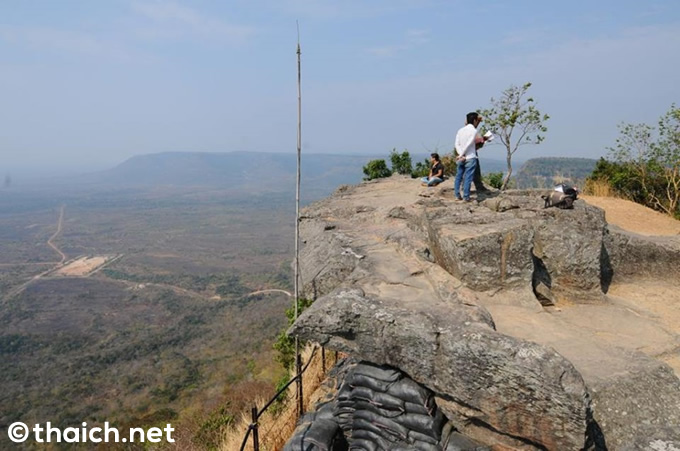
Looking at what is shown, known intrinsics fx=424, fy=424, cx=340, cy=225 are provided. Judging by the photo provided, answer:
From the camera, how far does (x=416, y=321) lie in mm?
5074

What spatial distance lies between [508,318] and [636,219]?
12.0 metres

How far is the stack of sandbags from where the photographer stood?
16.9 ft

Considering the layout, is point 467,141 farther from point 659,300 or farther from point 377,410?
point 377,410

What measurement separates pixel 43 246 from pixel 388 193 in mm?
155066

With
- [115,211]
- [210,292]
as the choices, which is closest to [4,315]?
[210,292]

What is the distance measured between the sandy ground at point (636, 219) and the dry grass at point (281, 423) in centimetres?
1088

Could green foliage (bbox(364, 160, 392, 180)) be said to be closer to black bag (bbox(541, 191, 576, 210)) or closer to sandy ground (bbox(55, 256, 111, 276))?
black bag (bbox(541, 191, 576, 210))

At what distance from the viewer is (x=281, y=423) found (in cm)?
791

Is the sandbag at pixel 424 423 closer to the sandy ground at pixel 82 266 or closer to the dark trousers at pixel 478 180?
the dark trousers at pixel 478 180

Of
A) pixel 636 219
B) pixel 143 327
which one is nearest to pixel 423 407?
pixel 636 219

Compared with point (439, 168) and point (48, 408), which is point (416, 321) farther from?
point (48, 408)

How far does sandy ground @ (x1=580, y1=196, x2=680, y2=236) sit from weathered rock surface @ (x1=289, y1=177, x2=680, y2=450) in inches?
249

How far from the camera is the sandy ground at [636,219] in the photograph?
13922 mm

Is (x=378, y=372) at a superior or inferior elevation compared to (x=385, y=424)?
superior
